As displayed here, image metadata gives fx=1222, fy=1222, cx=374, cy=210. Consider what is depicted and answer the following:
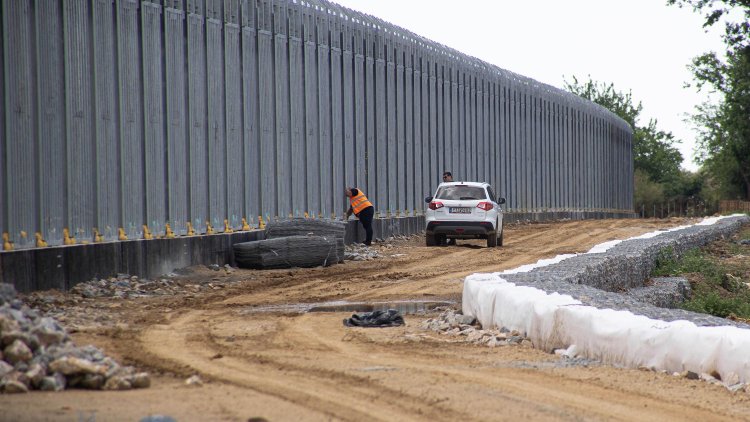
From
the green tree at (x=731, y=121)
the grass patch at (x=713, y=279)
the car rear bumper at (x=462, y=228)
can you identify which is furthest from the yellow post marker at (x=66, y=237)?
the green tree at (x=731, y=121)

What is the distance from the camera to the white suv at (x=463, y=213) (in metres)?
28.3

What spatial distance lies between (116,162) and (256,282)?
271 cm

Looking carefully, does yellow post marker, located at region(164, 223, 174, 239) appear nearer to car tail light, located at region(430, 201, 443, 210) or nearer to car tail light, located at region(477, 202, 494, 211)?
car tail light, located at region(430, 201, 443, 210)

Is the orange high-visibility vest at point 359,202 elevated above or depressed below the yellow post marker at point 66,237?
above

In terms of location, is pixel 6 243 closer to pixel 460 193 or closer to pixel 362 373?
pixel 362 373

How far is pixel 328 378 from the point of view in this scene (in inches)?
312

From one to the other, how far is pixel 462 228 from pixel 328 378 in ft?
67.7

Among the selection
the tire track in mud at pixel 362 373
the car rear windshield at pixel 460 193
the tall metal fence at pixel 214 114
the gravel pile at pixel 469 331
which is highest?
the tall metal fence at pixel 214 114

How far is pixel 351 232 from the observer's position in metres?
28.6

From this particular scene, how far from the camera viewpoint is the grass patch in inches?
686

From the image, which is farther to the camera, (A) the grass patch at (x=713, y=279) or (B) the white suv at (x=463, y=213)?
(B) the white suv at (x=463, y=213)

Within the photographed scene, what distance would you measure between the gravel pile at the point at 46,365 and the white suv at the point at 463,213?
21.1 m

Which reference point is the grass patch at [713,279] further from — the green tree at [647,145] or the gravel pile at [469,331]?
the green tree at [647,145]

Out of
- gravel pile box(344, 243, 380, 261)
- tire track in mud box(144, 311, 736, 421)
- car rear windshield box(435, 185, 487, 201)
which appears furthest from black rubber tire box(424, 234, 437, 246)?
tire track in mud box(144, 311, 736, 421)
